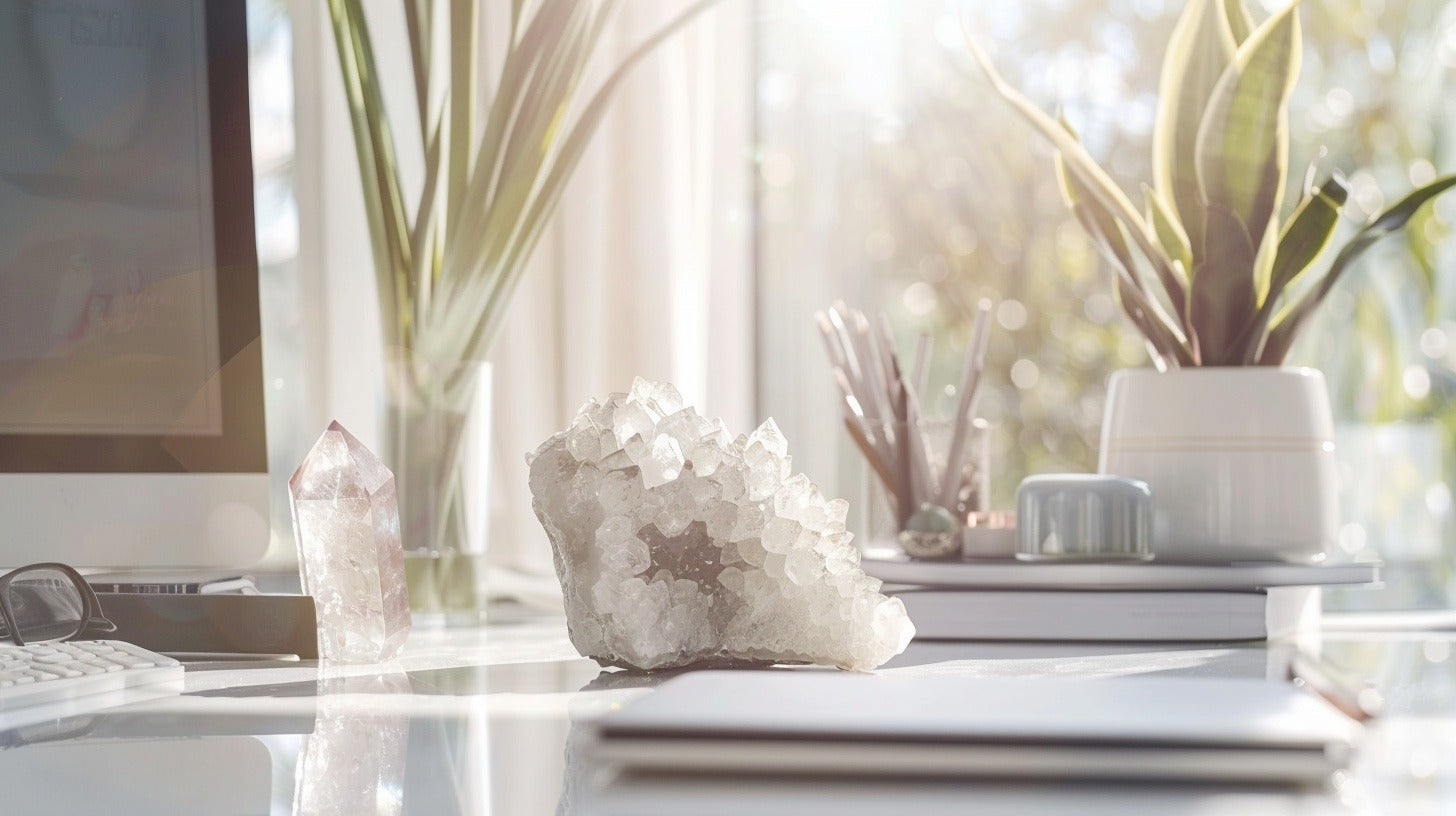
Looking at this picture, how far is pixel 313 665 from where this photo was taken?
74 centimetres

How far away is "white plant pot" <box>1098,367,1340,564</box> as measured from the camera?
0.88 metres

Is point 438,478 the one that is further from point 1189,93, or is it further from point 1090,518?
point 1189,93

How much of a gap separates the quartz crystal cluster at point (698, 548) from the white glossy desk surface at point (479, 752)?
0.04 metres

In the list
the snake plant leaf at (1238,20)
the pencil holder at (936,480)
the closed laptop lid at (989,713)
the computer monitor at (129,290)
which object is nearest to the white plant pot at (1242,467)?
the pencil holder at (936,480)

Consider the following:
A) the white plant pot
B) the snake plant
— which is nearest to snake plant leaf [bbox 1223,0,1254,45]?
the snake plant

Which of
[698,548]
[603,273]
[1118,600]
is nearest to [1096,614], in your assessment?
[1118,600]

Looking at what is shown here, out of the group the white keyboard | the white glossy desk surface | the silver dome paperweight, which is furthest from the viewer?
the silver dome paperweight

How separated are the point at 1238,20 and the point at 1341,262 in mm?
222

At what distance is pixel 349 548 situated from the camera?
2.39 ft

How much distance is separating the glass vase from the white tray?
0.35m

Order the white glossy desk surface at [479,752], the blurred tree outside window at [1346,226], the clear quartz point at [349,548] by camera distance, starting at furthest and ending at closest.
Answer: the blurred tree outside window at [1346,226]
the clear quartz point at [349,548]
the white glossy desk surface at [479,752]

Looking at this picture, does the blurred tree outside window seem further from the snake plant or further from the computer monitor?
the computer monitor

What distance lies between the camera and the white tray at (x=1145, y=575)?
2.66ft

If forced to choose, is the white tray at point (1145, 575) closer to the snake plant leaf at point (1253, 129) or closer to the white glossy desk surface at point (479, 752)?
the white glossy desk surface at point (479, 752)
